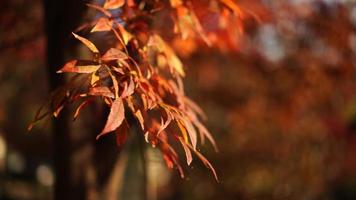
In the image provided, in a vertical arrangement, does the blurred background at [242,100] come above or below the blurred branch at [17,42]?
below

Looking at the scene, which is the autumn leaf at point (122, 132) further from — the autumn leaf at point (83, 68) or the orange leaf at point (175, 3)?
the orange leaf at point (175, 3)

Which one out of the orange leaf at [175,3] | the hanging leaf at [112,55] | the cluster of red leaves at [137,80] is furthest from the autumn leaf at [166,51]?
the hanging leaf at [112,55]

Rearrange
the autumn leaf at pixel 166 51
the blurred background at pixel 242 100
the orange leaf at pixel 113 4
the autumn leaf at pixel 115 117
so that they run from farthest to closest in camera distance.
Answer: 1. the blurred background at pixel 242 100
2. the autumn leaf at pixel 166 51
3. the orange leaf at pixel 113 4
4. the autumn leaf at pixel 115 117

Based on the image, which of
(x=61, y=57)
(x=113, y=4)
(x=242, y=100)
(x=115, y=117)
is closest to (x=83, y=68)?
(x=115, y=117)

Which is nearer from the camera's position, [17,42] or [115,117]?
[115,117]

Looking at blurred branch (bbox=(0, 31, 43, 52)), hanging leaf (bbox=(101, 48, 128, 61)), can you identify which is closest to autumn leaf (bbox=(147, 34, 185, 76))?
hanging leaf (bbox=(101, 48, 128, 61))

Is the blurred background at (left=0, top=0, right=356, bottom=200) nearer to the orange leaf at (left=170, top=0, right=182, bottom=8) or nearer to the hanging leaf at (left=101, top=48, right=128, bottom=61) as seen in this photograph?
the orange leaf at (left=170, top=0, right=182, bottom=8)

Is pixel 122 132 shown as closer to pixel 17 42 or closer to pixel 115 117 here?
Result: pixel 115 117
